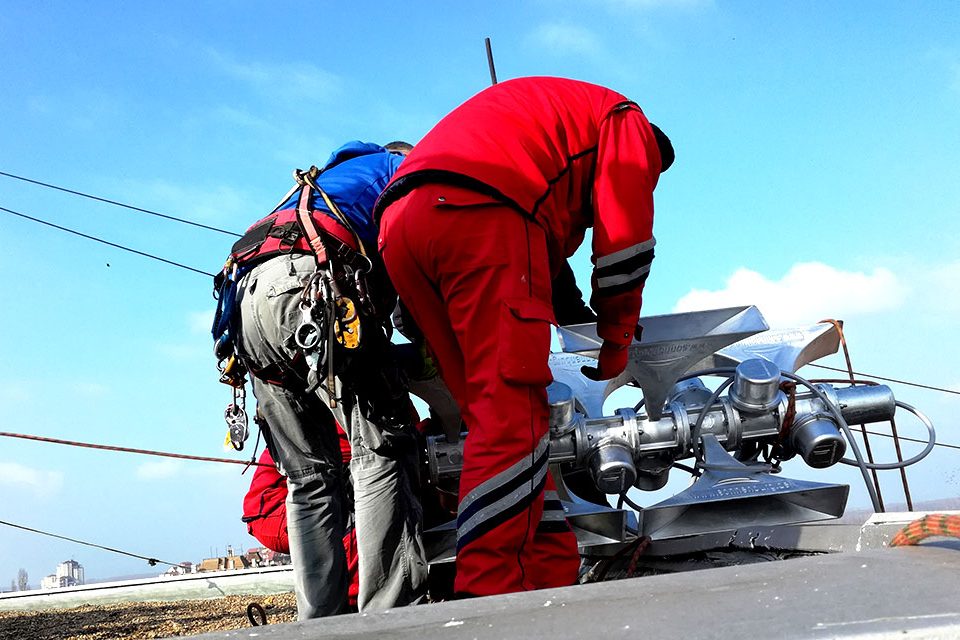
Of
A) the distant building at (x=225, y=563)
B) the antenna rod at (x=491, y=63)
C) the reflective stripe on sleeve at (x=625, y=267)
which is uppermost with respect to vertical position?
the antenna rod at (x=491, y=63)

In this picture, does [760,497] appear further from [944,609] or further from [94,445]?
[94,445]

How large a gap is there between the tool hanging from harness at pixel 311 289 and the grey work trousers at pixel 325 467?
0.15ft

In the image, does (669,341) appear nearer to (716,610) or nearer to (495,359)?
(495,359)

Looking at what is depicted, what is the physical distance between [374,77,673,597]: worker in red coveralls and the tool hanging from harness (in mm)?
297

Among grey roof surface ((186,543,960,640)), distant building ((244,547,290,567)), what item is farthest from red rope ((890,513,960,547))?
distant building ((244,547,290,567))

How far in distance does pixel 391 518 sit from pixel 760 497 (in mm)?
1108

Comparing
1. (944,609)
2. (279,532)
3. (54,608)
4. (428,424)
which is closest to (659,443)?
(428,424)

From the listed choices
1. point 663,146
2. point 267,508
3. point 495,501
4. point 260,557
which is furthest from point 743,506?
point 260,557

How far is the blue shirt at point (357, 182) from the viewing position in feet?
9.05

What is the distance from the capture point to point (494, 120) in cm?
232

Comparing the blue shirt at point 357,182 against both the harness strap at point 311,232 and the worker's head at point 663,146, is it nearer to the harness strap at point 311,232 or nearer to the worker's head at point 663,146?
the harness strap at point 311,232

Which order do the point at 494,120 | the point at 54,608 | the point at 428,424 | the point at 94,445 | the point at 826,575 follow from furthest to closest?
the point at 54,608 → the point at 94,445 → the point at 428,424 → the point at 494,120 → the point at 826,575

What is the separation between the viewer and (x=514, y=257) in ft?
6.89

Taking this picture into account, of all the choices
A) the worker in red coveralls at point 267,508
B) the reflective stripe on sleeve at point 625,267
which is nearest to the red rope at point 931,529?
the reflective stripe on sleeve at point 625,267
